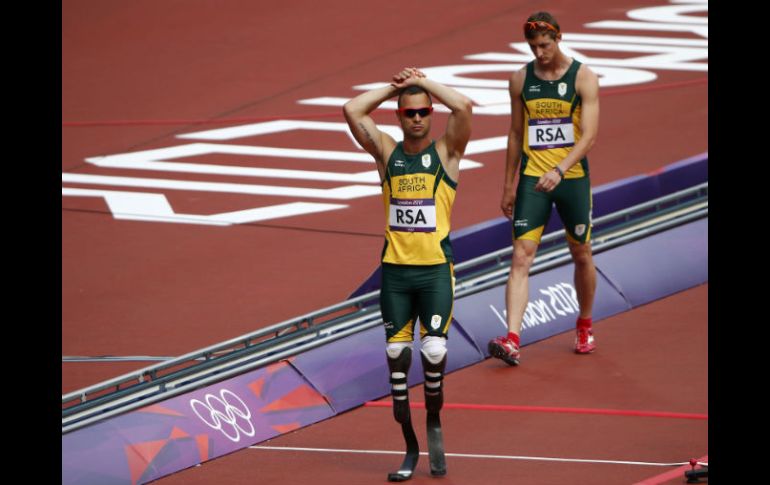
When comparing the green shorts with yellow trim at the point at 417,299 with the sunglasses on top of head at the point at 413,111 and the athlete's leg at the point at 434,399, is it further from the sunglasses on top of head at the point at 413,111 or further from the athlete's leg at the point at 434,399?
the sunglasses on top of head at the point at 413,111

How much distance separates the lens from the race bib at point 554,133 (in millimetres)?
9227

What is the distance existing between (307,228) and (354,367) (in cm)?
409

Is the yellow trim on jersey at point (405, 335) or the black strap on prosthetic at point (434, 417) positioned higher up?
the yellow trim on jersey at point (405, 335)

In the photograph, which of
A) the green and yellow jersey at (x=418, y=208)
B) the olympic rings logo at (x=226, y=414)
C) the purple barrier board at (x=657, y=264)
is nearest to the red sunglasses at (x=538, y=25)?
the green and yellow jersey at (x=418, y=208)

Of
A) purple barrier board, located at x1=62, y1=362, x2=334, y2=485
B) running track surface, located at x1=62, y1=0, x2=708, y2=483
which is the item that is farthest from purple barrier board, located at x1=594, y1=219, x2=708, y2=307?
purple barrier board, located at x1=62, y1=362, x2=334, y2=485

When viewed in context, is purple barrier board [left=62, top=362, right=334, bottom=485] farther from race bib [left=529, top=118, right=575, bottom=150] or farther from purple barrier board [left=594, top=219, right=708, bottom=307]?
purple barrier board [left=594, top=219, right=708, bottom=307]

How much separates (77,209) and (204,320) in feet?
12.6

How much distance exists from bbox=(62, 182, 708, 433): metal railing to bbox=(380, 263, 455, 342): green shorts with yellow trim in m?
1.57

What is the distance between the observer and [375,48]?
19609 millimetres

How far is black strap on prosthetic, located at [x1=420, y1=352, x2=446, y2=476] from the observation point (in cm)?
737

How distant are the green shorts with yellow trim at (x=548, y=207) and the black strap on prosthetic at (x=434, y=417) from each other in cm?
209

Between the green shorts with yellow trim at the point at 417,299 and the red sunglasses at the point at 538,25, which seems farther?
the red sunglasses at the point at 538,25
